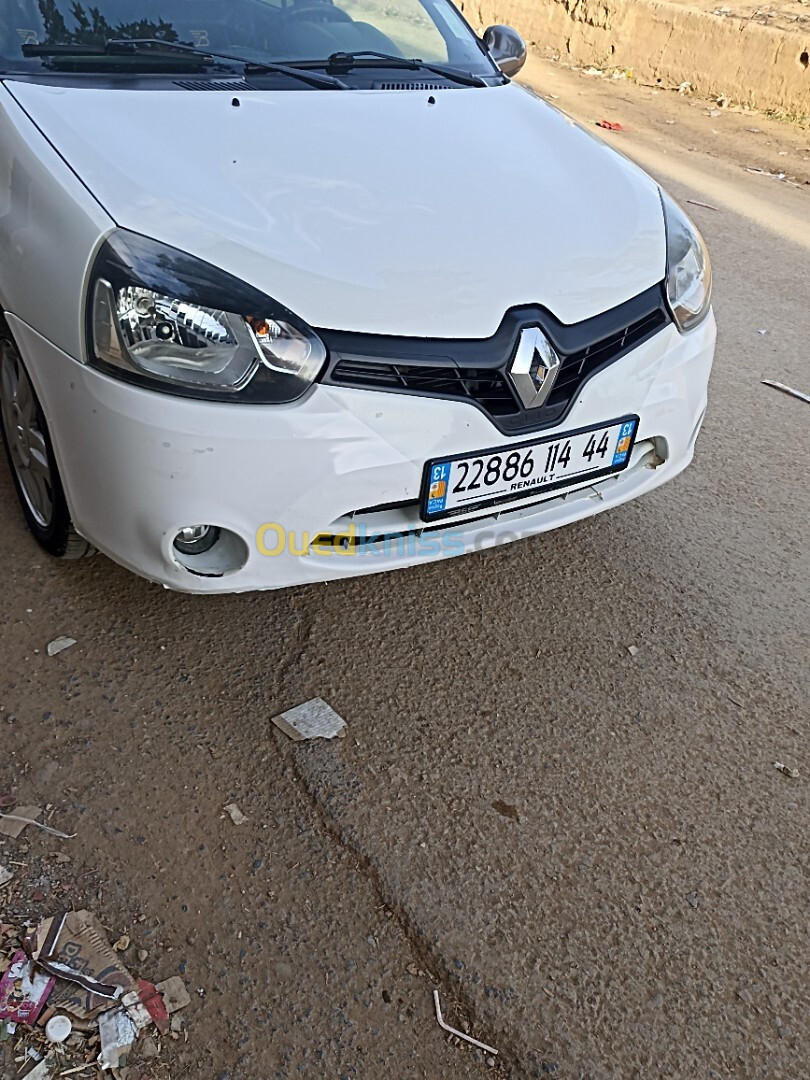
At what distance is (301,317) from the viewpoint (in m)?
1.97

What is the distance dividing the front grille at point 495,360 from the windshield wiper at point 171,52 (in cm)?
117

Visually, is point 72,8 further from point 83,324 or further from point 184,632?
point 184,632

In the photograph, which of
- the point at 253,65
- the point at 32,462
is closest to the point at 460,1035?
the point at 32,462

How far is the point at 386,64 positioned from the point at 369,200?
1022 millimetres

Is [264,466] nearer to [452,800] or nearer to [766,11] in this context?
[452,800]

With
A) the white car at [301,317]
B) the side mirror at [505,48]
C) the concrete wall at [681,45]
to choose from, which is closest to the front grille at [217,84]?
the white car at [301,317]

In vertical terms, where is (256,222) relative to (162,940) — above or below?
above

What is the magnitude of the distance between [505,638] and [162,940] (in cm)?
121

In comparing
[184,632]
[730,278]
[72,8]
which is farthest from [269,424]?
[730,278]

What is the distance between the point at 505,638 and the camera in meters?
2.62

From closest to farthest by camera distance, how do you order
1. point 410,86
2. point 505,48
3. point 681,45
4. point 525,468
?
point 525,468 < point 410,86 < point 505,48 < point 681,45

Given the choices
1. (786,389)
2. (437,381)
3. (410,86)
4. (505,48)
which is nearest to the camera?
(437,381)

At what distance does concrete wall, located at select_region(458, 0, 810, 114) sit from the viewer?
383 inches

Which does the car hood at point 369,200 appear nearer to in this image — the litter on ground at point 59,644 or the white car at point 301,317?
the white car at point 301,317
